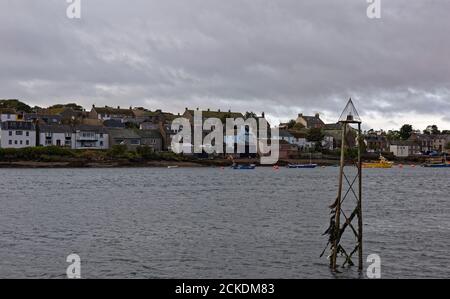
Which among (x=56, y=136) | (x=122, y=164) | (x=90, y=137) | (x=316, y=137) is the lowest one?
(x=122, y=164)

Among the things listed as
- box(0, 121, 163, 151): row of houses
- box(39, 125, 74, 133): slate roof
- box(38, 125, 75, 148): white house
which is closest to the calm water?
box(0, 121, 163, 151): row of houses

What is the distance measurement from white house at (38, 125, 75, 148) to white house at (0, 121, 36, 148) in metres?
2.56

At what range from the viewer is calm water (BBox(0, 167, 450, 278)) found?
26797 millimetres

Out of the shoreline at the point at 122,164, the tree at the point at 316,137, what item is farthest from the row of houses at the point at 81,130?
the tree at the point at 316,137

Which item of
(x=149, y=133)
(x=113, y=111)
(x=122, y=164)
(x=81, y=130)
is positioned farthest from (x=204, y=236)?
(x=113, y=111)

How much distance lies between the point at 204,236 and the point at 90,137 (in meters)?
121

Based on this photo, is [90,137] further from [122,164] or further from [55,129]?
[122,164]

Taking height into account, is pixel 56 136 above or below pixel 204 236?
above

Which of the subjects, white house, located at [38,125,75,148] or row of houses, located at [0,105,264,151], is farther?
white house, located at [38,125,75,148]

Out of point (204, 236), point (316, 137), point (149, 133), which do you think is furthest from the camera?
point (316, 137)

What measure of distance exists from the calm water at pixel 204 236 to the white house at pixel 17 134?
265 feet

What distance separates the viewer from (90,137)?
152000 millimetres

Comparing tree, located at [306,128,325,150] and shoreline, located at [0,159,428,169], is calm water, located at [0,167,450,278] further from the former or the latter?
tree, located at [306,128,325,150]

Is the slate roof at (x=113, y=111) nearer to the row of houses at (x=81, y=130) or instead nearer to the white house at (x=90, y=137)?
the row of houses at (x=81, y=130)
